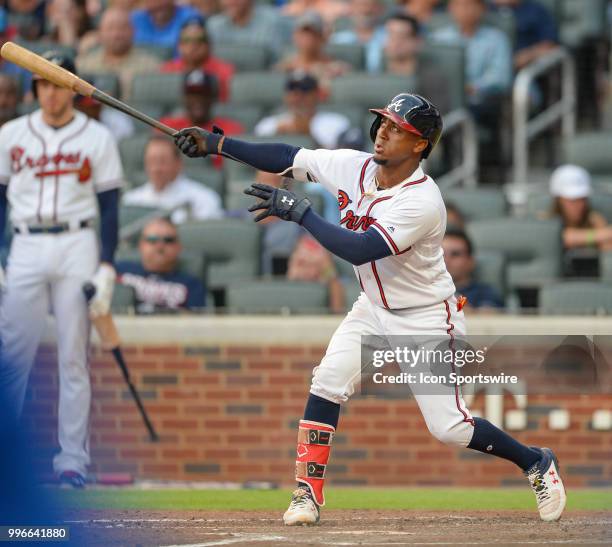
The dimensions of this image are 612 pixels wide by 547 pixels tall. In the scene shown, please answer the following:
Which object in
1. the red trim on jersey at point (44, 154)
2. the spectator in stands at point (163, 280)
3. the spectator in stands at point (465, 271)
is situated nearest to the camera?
the red trim on jersey at point (44, 154)

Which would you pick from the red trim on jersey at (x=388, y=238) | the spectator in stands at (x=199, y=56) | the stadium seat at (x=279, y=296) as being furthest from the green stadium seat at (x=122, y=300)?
the red trim on jersey at (x=388, y=238)

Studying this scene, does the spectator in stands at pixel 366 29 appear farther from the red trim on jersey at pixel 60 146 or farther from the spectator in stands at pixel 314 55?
the red trim on jersey at pixel 60 146

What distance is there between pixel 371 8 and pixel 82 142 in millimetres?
4711

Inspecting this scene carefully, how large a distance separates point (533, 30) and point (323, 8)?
2.02 meters

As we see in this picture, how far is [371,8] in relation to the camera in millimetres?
Answer: 11219

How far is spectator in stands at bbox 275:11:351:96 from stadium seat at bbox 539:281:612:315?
115 inches

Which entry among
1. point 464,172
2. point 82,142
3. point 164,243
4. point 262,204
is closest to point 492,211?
point 464,172

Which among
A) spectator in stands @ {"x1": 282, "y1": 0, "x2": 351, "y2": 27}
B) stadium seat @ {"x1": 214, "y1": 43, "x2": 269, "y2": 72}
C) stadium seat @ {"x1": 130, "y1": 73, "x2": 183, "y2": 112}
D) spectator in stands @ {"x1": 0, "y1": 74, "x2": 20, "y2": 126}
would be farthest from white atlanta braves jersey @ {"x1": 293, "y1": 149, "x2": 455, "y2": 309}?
spectator in stands @ {"x1": 282, "y1": 0, "x2": 351, "y2": 27}

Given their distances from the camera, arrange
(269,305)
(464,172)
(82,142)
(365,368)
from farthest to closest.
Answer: (464,172) → (269,305) → (82,142) → (365,368)

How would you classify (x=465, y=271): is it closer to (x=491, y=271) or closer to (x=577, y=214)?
(x=491, y=271)

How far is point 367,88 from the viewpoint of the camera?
33.1 ft

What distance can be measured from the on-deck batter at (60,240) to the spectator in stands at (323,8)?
5065 millimetres

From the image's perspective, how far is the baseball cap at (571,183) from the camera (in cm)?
898

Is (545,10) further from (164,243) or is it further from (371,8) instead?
(164,243)
